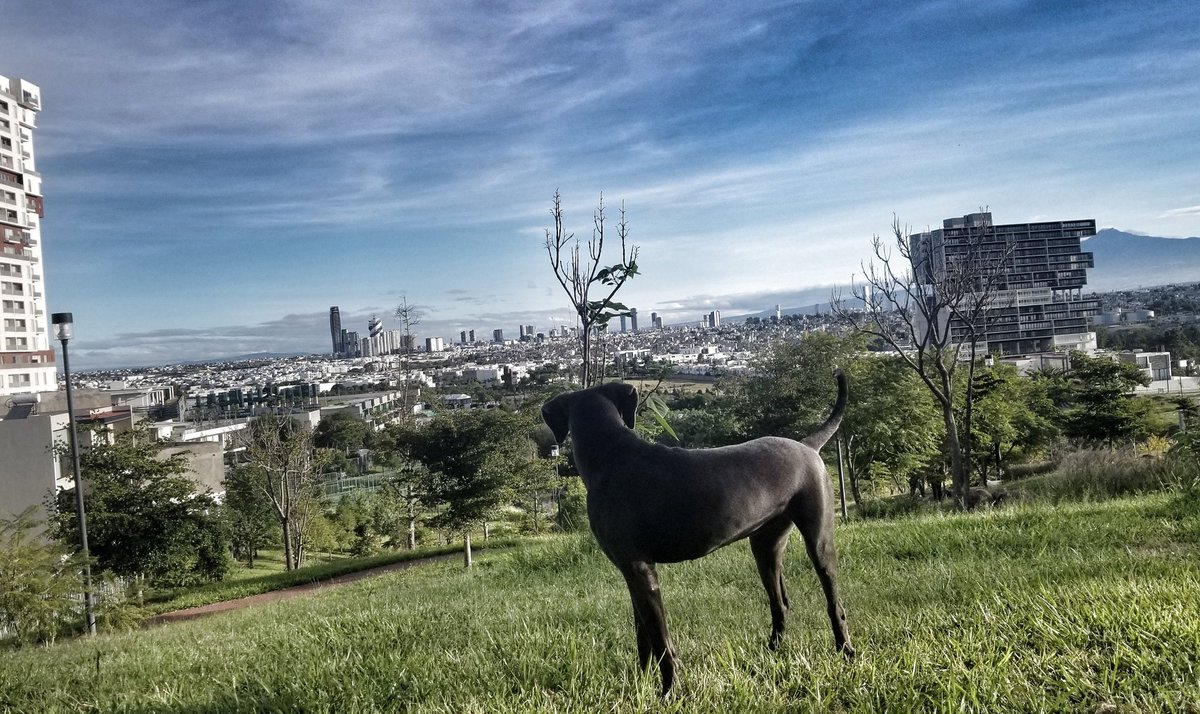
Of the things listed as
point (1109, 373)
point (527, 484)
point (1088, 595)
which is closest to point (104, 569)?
point (527, 484)

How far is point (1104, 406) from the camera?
76.9 ft

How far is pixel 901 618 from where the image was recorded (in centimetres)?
368

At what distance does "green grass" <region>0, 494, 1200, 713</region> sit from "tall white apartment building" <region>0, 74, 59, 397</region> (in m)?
58.1

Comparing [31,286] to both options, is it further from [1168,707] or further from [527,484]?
[1168,707]

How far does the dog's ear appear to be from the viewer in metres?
3.11

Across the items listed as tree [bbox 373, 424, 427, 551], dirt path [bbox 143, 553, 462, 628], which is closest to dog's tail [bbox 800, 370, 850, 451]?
dirt path [bbox 143, 553, 462, 628]

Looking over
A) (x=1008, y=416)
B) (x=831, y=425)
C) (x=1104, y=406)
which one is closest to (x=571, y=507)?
(x=1008, y=416)

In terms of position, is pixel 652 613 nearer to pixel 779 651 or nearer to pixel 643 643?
pixel 643 643

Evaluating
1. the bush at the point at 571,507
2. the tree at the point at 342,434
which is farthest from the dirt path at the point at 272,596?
the tree at the point at 342,434

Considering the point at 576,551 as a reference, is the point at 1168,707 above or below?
above

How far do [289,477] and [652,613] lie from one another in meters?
21.9

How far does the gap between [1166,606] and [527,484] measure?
15.6 m

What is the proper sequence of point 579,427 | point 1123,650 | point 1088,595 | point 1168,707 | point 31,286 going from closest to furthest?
1. point 1168,707
2. point 1123,650
3. point 579,427
4. point 1088,595
5. point 31,286

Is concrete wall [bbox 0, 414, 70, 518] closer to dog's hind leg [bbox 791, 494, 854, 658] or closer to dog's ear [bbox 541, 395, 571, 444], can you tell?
dog's ear [bbox 541, 395, 571, 444]
